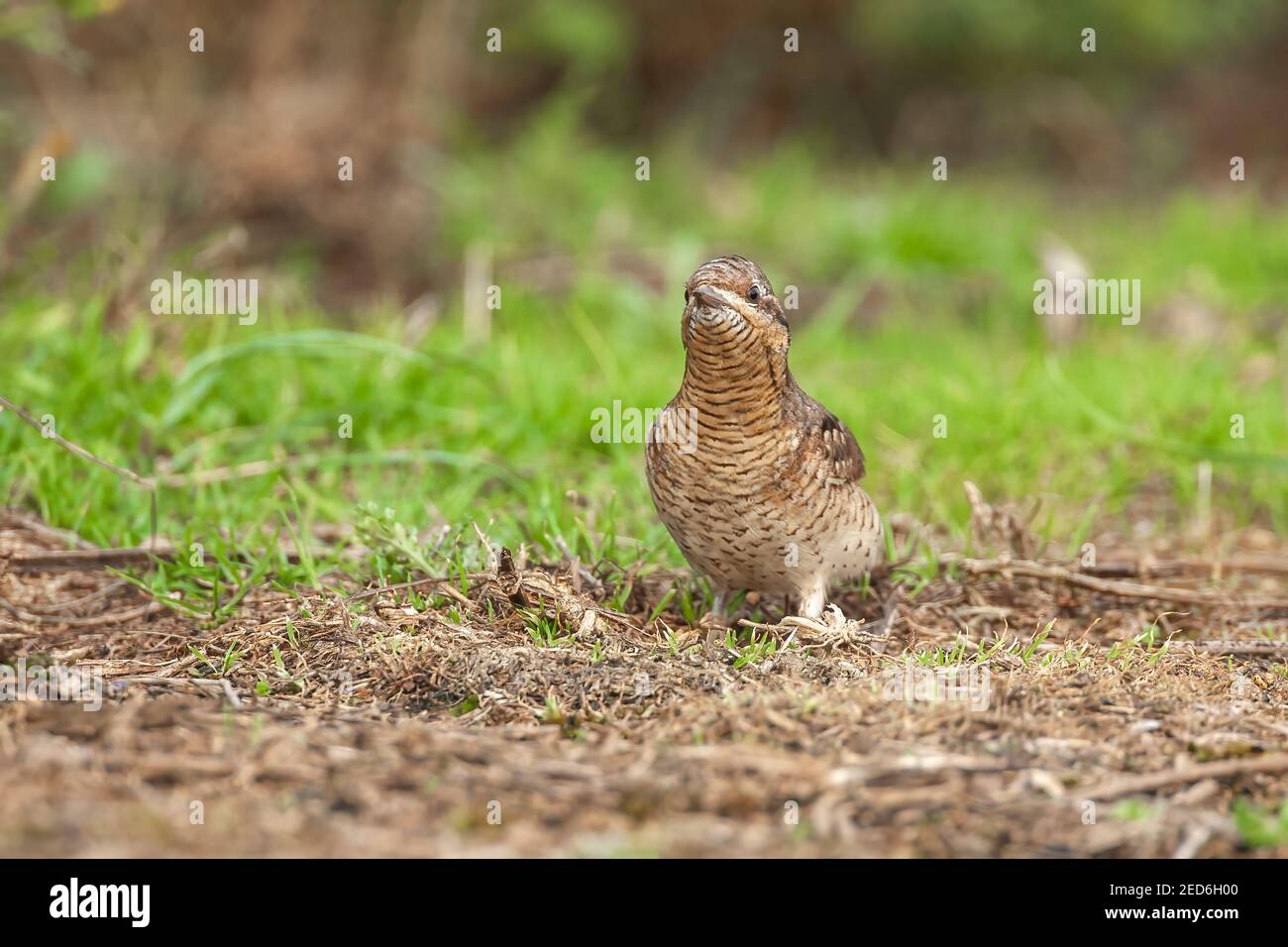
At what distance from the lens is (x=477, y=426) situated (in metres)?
5.78

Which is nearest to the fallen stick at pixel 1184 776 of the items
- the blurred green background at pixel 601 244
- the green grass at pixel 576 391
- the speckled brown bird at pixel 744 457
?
the speckled brown bird at pixel 744 457

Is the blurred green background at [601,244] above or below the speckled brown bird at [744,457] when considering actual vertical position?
above

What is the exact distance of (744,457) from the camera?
393 centimetres

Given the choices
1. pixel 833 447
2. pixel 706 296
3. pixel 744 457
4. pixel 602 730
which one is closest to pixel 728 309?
pixel 706 296

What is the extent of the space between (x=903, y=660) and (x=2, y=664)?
2.30m

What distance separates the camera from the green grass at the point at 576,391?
16.3 feet

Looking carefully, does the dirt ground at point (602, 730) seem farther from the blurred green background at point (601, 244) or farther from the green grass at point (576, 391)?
the blurred green background at point (601, 244)

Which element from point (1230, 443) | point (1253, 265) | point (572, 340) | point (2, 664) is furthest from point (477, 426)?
point (1253, 265)

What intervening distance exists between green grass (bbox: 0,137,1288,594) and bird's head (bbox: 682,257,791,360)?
0.99 m

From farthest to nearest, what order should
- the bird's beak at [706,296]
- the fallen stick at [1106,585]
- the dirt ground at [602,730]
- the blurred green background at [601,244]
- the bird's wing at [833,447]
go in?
the blurred green background at [601,244] → the fallen stick at [1106,585] → the bird's wing at [833,447] → the bird's beak at [706,296] → the dirt ground at [602,730]

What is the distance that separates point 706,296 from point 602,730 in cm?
113

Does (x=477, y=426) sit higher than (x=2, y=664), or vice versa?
(x=477, y=426)

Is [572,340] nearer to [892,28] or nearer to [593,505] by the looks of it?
[593,505]

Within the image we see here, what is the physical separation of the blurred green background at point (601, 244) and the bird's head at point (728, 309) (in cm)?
100
